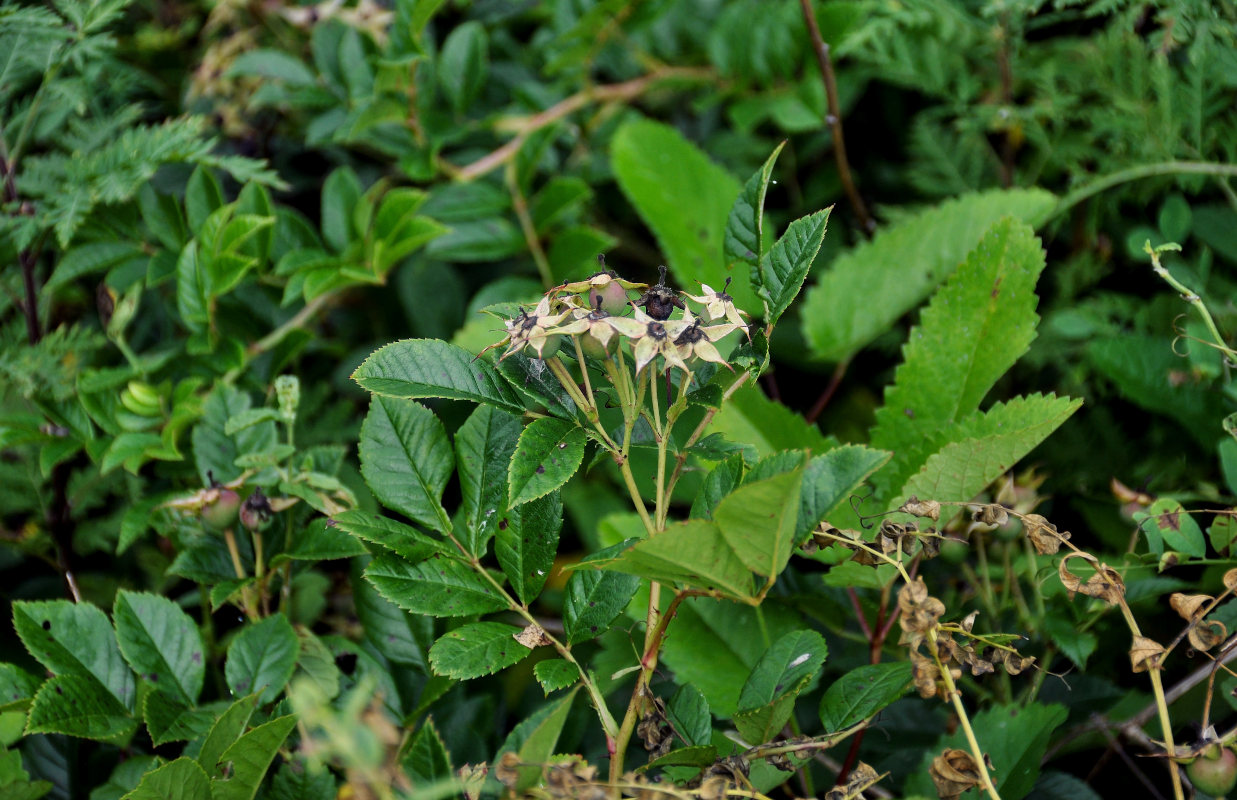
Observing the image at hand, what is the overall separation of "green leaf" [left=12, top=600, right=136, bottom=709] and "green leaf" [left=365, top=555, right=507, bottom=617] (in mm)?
310

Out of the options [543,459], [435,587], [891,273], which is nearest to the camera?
[543,459]

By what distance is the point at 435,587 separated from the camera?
2.44 ft

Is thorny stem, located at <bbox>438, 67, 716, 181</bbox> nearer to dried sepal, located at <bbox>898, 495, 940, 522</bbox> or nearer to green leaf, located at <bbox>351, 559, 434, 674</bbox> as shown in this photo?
green leaf, located at <bbox>351, 559, 434, 674</bbox>

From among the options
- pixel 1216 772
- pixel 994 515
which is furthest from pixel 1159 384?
pixel 1216 772

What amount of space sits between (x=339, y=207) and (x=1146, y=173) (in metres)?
1.02

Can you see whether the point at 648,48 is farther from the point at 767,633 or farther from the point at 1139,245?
the point at 767,633

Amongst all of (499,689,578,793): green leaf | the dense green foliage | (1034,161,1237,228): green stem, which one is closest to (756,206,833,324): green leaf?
the dense green foliage

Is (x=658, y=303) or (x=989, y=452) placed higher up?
(x=658, y=303)

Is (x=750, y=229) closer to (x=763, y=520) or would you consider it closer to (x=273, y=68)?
(x=763, y=520)

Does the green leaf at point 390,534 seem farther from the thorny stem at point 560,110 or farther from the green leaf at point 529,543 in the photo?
the thorny stem at point 560,110

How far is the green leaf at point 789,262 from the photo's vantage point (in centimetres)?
66

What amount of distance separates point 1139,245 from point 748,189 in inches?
25.3

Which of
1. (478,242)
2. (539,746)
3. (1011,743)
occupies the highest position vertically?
(478,242)

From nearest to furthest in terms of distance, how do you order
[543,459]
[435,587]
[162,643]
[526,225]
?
[543,459] → [435,587] → [162,643] → [526,225]
